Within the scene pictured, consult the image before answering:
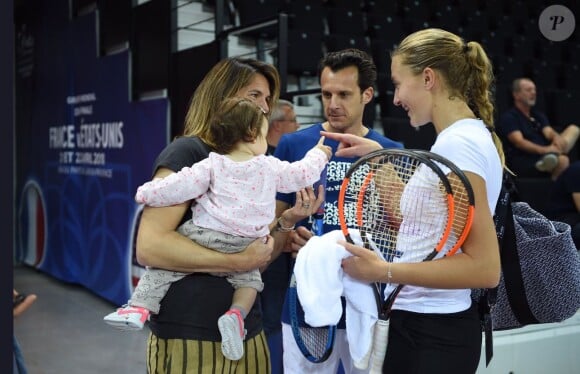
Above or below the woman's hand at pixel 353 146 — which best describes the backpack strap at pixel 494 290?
below

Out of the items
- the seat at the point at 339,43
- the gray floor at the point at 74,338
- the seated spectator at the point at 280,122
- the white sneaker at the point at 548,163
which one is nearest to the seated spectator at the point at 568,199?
the white sneaker at the point at 548,163

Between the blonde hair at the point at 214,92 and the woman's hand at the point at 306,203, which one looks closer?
the blonde hair at the point at 214,92

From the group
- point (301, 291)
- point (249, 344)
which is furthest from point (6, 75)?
point (249, 344)

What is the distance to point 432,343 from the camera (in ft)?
4.83

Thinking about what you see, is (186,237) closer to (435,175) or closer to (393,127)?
(435,175)

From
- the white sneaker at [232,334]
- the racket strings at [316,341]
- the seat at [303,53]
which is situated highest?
the seat at [303,53]

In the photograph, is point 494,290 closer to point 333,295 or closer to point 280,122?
point 333,295

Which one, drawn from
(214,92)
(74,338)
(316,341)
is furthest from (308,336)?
(74,338)

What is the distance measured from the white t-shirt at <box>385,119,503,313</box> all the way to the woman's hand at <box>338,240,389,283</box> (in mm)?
114

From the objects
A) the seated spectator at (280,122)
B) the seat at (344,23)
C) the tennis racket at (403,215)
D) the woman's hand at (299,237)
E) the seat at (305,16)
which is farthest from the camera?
the seat at (344,23)

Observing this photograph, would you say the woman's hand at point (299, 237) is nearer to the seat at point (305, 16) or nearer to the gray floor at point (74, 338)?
the gray floor at point (74, 338)

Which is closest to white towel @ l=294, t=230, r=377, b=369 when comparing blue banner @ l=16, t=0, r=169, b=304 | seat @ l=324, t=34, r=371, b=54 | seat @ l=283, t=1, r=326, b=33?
blue banner @ l=16, t=0, r=169, b=304

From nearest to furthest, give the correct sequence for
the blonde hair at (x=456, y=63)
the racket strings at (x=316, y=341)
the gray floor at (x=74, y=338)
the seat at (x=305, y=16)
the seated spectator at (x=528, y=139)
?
the blonde hair at (x=456, y=63) < the racket strings at (x=316, y=341) < the gray floor at (x=74, y=338) < the seated spectator at (x=528, y=139) < the seat at (x=305, y=16)

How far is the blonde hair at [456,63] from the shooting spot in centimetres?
149
